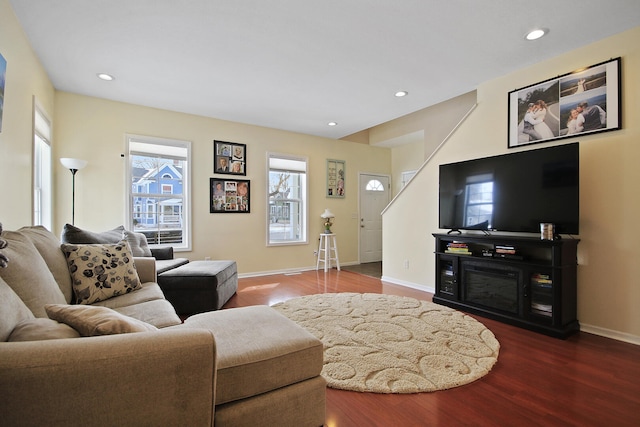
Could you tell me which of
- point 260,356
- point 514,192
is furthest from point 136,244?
point 514,192

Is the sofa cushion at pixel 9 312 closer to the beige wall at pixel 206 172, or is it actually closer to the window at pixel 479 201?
the beige wall at pixel 206 172

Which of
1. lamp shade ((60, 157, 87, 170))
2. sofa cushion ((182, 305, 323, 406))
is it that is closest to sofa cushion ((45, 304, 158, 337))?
sofa cushion ((182, 305, 323, 406))

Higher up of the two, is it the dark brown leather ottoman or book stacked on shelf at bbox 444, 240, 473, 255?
book stacked on shelf at bbox 444, 240, 473, 255

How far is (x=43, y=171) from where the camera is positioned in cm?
351

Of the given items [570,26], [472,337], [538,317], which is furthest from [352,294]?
[570,26]

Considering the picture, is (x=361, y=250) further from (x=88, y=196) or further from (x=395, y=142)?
(x=88, y=196)

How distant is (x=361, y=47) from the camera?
2779 mm

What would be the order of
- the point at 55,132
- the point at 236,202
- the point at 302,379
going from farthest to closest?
the point at 236,202 < the point at 55,132 < the point at 302,379

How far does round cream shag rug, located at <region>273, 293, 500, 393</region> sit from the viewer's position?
1.86m

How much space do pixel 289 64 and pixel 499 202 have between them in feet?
8.56

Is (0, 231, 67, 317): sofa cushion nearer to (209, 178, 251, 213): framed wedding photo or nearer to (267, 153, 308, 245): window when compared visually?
(209, 178, 251, 213): framed wedding photo

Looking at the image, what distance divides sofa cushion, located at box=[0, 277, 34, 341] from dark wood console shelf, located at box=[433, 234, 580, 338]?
11.0 ft

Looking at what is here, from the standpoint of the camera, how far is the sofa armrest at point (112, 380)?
76cm

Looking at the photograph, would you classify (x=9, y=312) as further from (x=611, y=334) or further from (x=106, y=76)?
(x=611, y=334)
